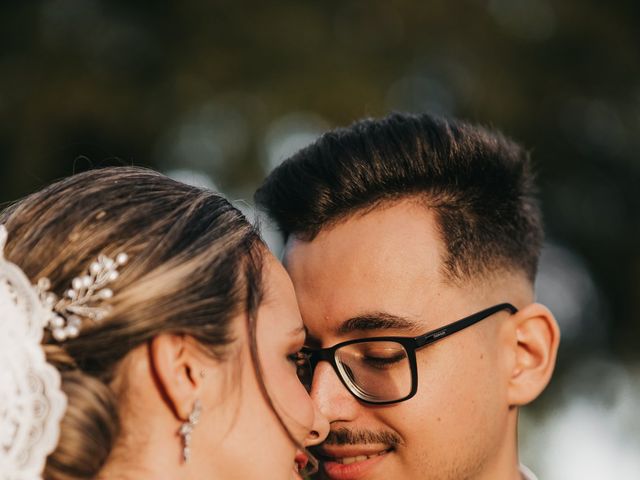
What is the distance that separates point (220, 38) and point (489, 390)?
692 centimetres

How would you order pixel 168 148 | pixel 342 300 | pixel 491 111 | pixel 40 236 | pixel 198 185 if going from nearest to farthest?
pixel 40 236
pixel 198 185
pixel 342 300
pixel 168 148
pixel 491 111

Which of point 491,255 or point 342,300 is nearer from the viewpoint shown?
point 342,300

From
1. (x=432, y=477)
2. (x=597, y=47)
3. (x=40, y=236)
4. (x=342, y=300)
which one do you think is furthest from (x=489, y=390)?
(x=597, y=47)

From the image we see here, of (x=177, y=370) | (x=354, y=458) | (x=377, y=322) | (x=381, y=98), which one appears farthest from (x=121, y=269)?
(x=381, y=98)

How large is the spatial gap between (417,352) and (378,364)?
0.17 metres

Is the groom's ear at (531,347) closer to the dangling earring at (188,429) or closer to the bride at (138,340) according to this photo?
the bride at (138,340)

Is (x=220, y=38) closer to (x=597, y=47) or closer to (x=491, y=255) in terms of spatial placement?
(x=597, y=47)

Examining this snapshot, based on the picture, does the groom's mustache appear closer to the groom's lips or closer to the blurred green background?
the groom's lips

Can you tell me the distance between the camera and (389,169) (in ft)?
13.3

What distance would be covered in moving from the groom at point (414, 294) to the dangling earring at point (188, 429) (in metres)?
1.04

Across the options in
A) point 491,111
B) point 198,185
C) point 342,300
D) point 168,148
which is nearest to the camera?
point 198,185

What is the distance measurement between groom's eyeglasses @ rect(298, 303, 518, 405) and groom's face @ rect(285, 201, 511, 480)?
3 centimetres

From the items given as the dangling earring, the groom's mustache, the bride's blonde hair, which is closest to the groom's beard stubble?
the groom's mustache

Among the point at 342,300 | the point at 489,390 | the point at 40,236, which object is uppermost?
the point at 40,236
